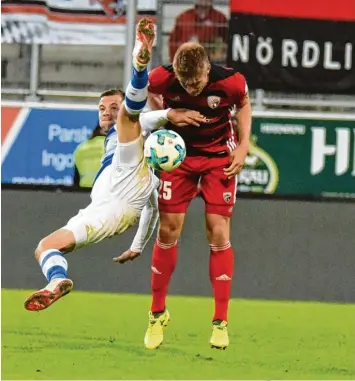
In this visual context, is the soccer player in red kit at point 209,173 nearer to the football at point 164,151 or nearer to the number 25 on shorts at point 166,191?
the number 25 on shorts at point 166,191

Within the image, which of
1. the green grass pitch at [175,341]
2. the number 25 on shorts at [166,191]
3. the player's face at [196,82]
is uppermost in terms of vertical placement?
the player's face at [196,82]

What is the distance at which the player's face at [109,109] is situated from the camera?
9516 mm

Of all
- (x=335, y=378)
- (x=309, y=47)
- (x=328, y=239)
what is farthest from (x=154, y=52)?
(x=335, y=378)

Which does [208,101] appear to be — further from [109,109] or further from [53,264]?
[53,264]

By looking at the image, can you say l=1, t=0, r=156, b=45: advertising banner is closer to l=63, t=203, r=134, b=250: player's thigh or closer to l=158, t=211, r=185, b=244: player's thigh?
l=158, t=211, r=185, b=244: player's thigh

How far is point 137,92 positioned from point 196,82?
1.61ft

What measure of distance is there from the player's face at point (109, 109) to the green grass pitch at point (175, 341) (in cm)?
158

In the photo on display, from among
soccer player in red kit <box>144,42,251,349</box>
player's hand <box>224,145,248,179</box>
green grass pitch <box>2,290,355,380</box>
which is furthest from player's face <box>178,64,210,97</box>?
green grass pitch <box>2,290,355,380</box>

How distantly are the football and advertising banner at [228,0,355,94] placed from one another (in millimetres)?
4601

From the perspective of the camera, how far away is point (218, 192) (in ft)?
31.4

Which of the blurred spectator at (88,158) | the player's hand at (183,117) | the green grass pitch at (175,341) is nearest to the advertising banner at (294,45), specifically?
the blurred spectator at (88,158)

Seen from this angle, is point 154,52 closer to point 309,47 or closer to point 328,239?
point 309,47

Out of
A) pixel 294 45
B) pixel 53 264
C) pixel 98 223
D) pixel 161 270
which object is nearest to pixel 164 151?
pixel 98 223

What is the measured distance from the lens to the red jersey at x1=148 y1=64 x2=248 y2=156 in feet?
30.8
